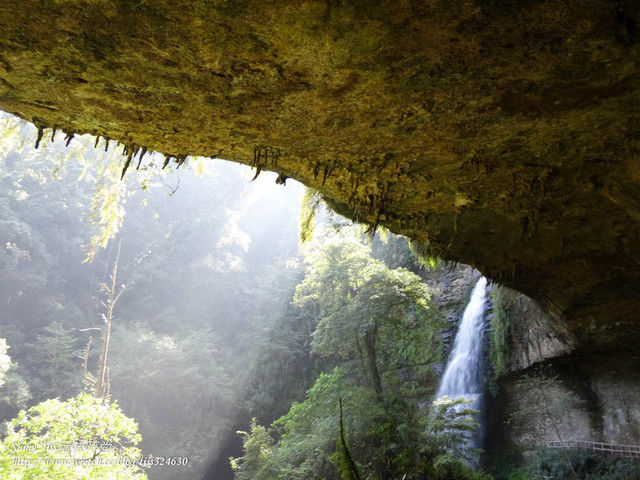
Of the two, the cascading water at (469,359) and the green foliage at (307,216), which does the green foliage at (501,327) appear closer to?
the cascading water at (469,359)

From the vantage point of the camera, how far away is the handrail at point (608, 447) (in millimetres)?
7402

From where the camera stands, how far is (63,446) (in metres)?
6.38

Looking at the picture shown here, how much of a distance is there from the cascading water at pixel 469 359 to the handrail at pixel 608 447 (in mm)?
2136

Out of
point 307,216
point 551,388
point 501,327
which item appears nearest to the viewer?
point 307,216

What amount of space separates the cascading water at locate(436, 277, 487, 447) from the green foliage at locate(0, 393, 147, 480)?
798cm

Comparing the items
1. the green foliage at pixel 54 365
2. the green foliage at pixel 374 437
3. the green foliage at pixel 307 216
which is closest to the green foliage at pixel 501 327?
the green foliage at pixel 374 437

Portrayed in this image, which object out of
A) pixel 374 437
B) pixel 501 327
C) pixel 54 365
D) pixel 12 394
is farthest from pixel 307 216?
pixel 54 365

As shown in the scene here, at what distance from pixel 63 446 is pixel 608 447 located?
1041 cm

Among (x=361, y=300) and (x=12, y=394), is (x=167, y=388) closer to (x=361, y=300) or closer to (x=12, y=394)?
(x=12, y=394)

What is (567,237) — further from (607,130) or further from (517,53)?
(517,53)

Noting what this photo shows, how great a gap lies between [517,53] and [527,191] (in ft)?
7.43

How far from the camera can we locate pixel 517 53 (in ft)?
7.34

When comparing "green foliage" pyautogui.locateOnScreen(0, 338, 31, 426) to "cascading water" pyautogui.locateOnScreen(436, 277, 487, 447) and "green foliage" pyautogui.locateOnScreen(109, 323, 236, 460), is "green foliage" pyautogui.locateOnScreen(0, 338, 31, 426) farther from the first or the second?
"cascading water" pyautogui.locateOnScreen(436, 277, 487, 447)

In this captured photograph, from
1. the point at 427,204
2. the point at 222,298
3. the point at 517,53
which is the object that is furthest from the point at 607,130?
the point at 222,298
